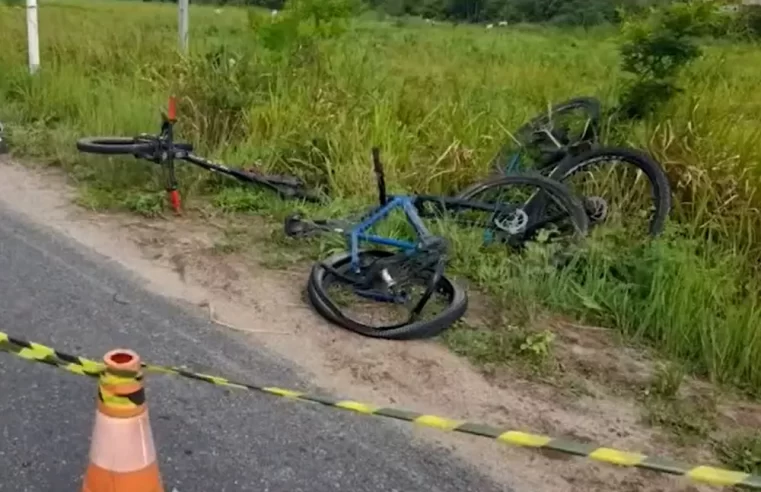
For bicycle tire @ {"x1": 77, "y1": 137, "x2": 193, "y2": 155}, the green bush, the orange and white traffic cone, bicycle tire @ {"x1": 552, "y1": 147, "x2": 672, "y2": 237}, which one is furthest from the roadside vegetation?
the orange and white traffic cone

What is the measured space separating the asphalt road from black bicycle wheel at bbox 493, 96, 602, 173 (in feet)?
8.74

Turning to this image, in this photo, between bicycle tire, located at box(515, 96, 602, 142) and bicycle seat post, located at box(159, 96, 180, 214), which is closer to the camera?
bicycle seat post, located at box(159, 96, 180, 214)

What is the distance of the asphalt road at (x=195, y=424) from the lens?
2.70 meters

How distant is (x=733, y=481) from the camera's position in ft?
6.27

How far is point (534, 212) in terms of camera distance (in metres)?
4.82

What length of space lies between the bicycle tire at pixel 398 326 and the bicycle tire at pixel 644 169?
4.31 ft

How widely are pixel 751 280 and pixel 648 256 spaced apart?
0.58 meters

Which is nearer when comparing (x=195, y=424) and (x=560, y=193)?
(x=195, y=424)

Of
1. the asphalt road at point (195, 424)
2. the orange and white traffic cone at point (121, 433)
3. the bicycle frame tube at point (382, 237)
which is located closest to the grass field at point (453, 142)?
the bicycle frame tube at point (382, 237)

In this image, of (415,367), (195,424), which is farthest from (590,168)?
(195,424)

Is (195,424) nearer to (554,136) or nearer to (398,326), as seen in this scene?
(398,326)

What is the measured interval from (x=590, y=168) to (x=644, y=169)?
0.35 metres

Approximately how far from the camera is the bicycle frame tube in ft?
14.3

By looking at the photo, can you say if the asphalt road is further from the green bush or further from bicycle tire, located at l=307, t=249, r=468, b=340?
the green bush
